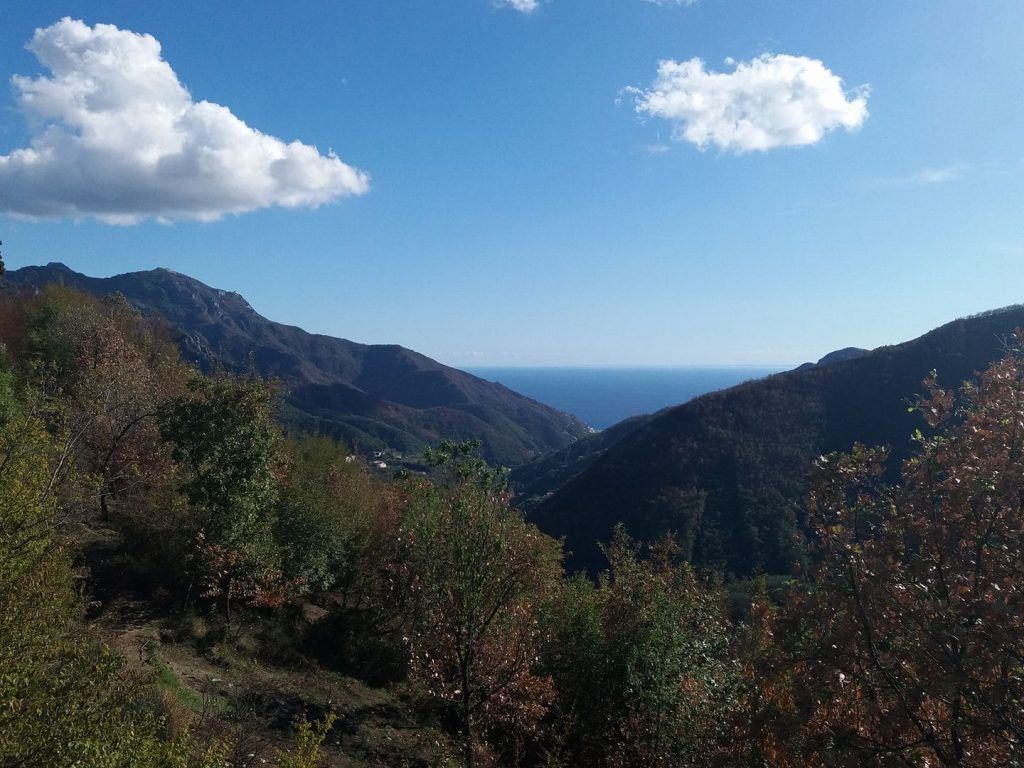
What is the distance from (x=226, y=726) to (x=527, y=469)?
131 m

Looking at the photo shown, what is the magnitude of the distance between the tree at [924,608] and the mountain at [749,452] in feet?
182

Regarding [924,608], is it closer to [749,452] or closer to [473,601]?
[473,601]

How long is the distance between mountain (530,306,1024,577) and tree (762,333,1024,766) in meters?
55.4

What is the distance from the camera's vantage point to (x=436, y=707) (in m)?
16.5

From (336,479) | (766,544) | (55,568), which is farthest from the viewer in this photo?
(766,544)

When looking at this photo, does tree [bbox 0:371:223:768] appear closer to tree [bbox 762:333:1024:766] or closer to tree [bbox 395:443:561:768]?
tree [bbox 395:443:561:768]

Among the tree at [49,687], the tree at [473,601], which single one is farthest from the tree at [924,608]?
the tree at [473,601]

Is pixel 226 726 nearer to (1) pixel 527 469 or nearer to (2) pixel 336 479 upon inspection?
(2) pixel 336 479

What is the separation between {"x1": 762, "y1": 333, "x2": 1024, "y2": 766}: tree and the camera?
4.94 metres

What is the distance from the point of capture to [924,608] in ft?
18.1

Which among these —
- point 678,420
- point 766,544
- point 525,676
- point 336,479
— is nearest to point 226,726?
point 525,676

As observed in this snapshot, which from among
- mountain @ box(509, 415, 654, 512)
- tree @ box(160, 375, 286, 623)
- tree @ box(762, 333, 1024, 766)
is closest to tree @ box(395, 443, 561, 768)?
tree @ box(762, 333, 1024, 766)

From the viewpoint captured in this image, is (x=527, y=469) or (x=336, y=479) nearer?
(x=336, y=479)

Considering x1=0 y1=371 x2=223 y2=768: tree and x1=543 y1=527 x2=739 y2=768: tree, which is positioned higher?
x1=0 y1=371 x2=223 y2=768: tree
